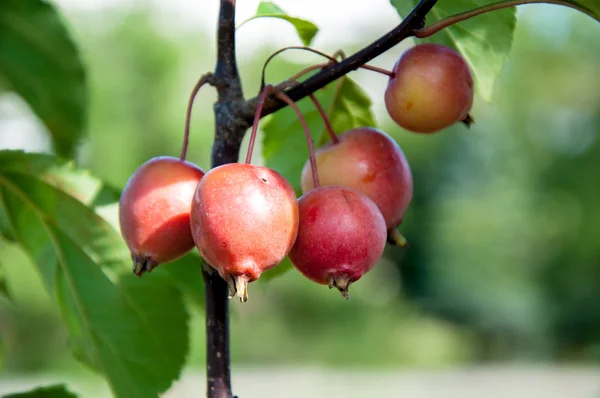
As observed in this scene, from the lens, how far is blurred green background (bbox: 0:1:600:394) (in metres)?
20.7

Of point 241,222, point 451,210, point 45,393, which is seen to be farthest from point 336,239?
point 451,210

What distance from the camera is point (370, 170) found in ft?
3.24

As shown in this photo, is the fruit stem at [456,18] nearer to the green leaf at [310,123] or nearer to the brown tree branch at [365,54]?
the brown tree branch at [365,54]

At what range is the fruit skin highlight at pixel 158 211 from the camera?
0.88 meters

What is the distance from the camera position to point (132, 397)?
3.65ft

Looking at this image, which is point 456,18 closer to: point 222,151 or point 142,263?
point 222,151

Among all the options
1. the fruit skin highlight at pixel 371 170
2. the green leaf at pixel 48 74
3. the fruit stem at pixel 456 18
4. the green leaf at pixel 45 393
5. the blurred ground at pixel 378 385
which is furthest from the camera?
the blurred ground at pixel 378 385

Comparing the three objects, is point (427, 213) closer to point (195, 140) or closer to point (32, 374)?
point (195, 140)

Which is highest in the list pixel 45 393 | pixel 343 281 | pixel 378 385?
pixel 378 385

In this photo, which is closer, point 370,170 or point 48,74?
point 370,170

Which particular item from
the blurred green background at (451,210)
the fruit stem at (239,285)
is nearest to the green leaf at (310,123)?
the fruit stem at (239,285)

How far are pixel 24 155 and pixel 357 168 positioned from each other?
57 cm

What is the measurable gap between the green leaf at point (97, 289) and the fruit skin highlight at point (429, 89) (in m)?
0.49

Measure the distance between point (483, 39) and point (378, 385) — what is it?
1355 centimetres
